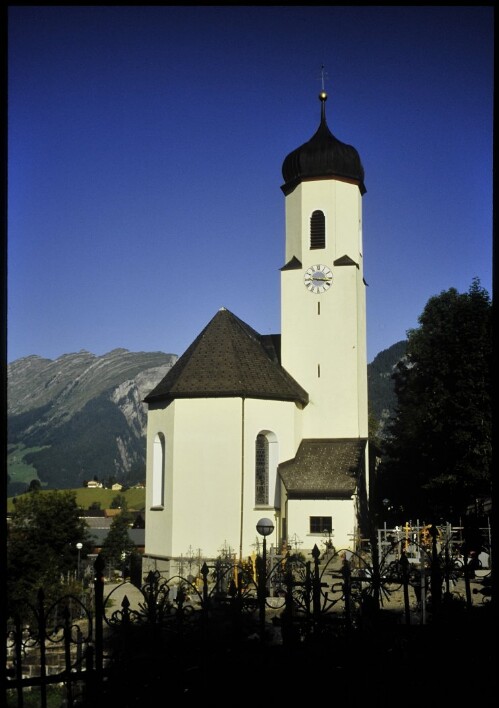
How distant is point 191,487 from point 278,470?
3206 millimetres

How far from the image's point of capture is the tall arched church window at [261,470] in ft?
102

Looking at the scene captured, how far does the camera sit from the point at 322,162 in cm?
3384

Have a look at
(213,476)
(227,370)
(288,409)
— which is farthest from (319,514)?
(227,370)

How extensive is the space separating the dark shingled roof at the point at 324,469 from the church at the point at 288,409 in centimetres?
5

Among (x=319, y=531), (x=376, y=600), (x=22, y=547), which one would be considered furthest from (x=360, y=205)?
(x=376, y=600)

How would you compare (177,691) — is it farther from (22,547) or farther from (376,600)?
(22,547)

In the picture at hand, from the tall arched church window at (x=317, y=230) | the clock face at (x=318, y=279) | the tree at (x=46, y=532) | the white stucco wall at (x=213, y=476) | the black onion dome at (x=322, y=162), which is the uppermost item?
the black onion dome at (x=322, y=162)

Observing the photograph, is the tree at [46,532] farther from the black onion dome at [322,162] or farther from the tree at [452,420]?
the black onion dome at [322,162]

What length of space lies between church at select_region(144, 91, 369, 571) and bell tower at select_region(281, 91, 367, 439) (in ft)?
0.13

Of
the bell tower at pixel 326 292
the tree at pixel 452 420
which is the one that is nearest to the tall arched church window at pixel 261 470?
the bell tower at pixel 326 292

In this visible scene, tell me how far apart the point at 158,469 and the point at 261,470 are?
3857 mm

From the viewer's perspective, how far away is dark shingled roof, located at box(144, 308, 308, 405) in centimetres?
3081

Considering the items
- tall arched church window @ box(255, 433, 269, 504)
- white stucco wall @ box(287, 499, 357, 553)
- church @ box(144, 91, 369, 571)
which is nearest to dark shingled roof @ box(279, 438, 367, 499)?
church @ box(144, 91, 369, 571)

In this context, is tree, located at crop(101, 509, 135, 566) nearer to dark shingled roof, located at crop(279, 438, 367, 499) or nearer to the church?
the church
